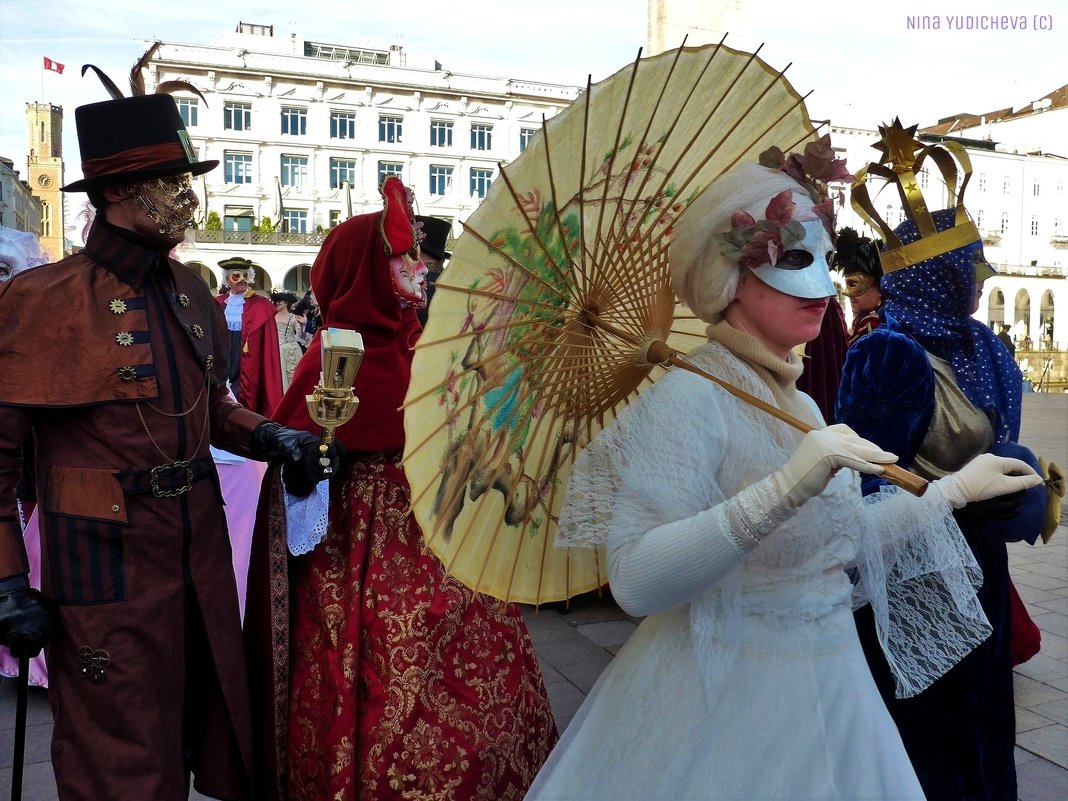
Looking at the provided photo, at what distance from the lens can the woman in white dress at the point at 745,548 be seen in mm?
1521

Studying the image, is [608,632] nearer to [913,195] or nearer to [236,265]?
[913,195]

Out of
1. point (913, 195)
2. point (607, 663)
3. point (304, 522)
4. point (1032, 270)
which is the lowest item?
point (607, 663)

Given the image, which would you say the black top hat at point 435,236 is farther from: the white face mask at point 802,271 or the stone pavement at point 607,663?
the white face mask at point 802,271

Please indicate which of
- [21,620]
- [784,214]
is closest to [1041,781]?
[784,214]

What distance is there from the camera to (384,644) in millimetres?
2535

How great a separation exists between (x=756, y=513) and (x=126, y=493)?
59.4 inches

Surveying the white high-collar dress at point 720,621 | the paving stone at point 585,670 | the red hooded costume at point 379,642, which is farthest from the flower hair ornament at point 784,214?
the paving stone at point 585,670

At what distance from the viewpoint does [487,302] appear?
1.73m

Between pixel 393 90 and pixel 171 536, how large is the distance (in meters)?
45.9

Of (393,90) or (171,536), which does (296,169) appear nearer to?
(393,90)

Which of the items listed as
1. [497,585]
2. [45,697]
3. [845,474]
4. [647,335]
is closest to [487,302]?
[647,335]

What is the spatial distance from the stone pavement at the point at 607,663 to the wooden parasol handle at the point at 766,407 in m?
2.24

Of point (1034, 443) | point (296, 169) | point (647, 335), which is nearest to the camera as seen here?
point (647, 335)

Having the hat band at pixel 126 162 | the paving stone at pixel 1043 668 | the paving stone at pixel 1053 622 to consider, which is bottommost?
the paving stone at pixel 1053 622
